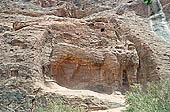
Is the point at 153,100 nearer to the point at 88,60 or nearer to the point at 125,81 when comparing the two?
the point at 88,60

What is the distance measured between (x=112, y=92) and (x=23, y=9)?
298 inches

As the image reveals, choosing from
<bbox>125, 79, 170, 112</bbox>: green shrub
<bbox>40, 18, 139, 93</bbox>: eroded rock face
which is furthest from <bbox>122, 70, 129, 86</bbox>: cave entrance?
<bbox>125, 79, 170, 112</bbox>: green shrub

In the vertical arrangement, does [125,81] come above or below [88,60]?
below

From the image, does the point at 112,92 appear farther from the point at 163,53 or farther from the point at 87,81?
the point at 163,53

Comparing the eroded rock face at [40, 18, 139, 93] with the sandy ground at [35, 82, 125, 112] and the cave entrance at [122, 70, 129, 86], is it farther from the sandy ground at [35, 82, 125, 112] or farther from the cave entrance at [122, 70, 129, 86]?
the sandy ground at [35, 82, 125, 112]

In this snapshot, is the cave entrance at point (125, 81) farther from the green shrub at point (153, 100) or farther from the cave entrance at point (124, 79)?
the green shrub at point (153, 100)

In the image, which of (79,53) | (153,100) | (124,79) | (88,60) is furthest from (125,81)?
(153,100)

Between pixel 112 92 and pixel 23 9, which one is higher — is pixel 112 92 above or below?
below

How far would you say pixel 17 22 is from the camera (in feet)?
46.0

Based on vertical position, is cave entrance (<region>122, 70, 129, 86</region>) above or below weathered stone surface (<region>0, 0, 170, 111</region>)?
below

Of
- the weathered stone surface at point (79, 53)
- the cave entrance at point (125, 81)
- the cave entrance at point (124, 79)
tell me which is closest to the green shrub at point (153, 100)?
the weathered stone surface at point (79, 53)

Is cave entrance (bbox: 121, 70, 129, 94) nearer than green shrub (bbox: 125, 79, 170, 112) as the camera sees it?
No

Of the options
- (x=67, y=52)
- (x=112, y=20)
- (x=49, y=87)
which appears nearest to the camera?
(x=49, y=87)

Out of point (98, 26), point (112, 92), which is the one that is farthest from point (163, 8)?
point (112, 92)
